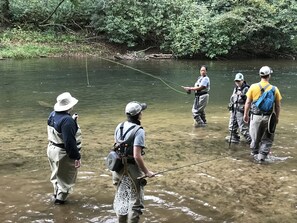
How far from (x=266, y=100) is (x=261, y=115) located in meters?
0.32

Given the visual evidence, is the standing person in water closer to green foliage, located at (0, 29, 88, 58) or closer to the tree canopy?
green foliage, located at (0, 29, 88, 58)

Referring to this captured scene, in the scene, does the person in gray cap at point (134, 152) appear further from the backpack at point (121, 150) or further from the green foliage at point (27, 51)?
the green foliage at point (27, 51)

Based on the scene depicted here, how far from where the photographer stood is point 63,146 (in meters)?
5.43

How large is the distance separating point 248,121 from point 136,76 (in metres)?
14.3

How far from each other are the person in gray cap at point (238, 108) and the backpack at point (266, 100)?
4.49 ft

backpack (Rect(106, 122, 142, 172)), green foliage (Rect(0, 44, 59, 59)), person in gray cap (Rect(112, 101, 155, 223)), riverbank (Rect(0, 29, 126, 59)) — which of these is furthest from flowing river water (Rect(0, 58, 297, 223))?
riverbank (Rect(0, 29, 126, 59))

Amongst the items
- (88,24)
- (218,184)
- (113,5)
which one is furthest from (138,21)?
(218,184)

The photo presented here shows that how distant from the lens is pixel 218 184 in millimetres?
6582

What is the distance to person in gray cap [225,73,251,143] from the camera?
8.88 meters

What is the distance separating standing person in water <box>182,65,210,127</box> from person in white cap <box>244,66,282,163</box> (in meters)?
2.80

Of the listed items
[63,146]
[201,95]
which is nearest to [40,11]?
[201,95]

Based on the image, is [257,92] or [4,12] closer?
[257,92]

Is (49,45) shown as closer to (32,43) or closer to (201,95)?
(32,43)

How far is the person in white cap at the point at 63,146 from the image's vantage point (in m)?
5.26
